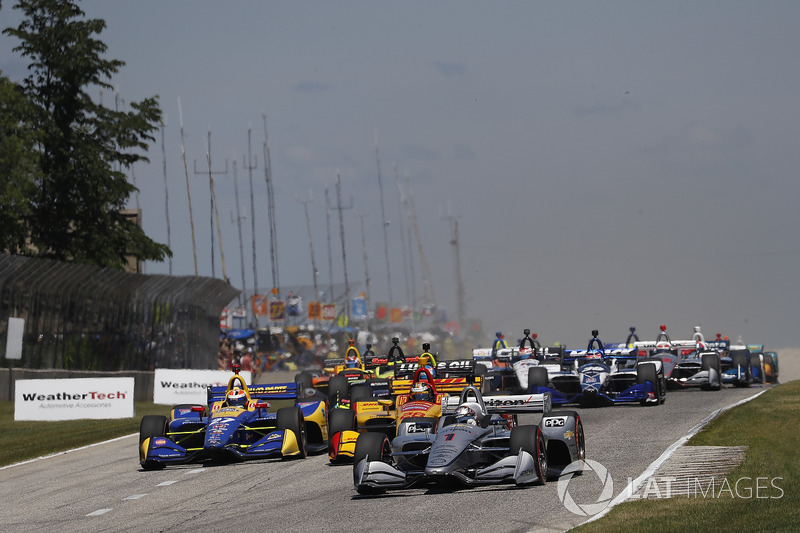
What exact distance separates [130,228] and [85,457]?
34445 mm

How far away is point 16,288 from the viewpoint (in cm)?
3428

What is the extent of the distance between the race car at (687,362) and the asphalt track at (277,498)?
34.9 ft

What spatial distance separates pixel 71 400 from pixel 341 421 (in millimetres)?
13942

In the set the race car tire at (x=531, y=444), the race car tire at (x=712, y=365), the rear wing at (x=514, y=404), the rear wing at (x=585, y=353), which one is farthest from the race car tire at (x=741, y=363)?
the race car tire at (x=531, y=444)

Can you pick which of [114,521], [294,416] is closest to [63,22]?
[294,416]

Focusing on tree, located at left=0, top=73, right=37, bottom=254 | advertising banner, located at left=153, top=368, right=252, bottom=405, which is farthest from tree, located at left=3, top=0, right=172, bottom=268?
advertising banner, located at left=153, top=368, right=252, bottom=405

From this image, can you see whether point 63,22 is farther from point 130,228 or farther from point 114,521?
point 114,521

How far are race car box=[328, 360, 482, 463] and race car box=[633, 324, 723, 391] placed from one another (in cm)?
1195

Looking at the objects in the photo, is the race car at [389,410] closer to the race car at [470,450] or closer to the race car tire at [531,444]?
the race car at [470,450]

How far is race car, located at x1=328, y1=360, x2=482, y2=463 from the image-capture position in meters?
18.2

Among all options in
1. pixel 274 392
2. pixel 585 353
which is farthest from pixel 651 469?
pixel 585 353

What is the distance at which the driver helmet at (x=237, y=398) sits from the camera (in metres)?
19.3

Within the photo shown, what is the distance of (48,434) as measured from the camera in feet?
89.1

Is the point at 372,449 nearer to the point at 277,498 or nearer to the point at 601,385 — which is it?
the point at 277,498
